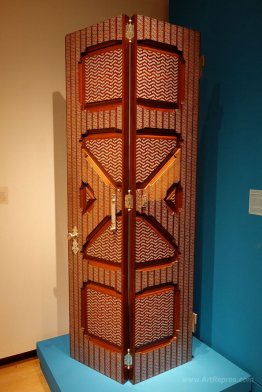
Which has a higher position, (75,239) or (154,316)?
(75,239)

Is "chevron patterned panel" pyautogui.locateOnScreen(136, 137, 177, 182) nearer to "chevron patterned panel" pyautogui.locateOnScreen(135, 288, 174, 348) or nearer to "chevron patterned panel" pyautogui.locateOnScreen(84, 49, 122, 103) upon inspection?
"chevron patterned panel" pyautogui.locateOnScreen(84, 49, 122, 103)

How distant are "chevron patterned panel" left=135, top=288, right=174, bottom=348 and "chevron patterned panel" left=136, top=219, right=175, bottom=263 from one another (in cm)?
21

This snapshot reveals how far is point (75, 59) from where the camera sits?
5.82 ft

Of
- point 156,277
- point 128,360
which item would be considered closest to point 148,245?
point 156,277

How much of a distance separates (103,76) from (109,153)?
0.41 metres

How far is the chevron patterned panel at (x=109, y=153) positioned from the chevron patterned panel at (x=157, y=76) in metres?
0.28

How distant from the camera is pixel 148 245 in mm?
1725

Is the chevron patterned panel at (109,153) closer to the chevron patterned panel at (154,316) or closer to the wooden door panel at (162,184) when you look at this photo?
the wooden door panel at (162,184)

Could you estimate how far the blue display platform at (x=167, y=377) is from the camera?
1.72 meters
